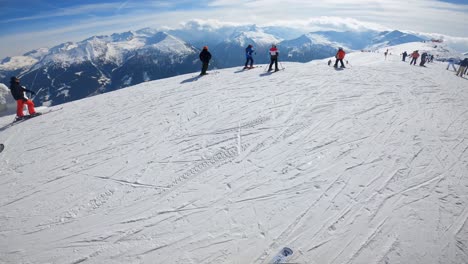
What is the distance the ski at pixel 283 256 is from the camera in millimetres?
4047

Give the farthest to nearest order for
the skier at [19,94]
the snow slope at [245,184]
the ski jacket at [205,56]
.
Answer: the ski jacket at [205,56]
the skier at [19,94]
the snow slope at [245,184]

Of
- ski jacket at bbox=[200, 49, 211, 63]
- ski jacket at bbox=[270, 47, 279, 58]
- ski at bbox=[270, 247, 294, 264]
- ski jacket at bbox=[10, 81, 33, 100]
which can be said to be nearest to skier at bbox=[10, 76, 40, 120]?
ski jacket at bbox=[10, 81, 33, 100]

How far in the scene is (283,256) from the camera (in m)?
4.14

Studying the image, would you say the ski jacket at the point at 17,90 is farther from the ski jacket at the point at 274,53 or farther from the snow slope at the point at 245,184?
the ski jacket at the point at 274,53

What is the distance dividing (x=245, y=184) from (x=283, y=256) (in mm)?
2082

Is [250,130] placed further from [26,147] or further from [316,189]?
[26,147]

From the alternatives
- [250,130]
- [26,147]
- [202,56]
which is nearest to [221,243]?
[250,130]

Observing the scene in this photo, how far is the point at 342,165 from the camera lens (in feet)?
21.2

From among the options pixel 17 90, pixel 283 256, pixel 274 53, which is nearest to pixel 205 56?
pixel 274 53

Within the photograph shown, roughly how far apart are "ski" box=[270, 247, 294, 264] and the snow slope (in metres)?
0.14

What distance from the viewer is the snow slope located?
4.45 meters

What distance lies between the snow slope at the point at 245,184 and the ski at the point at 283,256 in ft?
0.45

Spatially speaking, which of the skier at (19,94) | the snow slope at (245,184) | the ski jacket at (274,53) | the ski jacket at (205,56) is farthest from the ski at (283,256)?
the ski jacket at (205,56)

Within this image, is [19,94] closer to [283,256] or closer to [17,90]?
[17,90]
